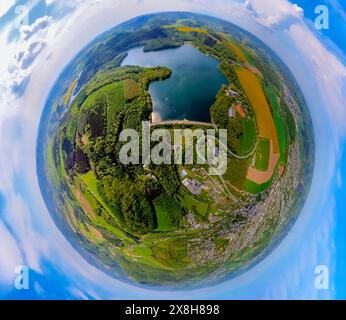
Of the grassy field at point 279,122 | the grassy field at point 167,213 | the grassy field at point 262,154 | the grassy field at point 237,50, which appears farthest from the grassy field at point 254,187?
the grassy field at point 237,50

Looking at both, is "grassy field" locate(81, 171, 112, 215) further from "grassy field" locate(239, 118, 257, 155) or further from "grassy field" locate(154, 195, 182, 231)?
"grassy field" locate(239, 118, 257, 155)

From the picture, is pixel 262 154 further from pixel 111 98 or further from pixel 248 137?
pixel 111 98

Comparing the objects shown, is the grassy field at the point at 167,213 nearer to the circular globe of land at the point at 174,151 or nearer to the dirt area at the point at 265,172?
the circular globe of land at the point at 174,151

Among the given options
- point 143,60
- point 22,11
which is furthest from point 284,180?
point 22,11

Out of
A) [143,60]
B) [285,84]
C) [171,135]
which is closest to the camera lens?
[171,135]

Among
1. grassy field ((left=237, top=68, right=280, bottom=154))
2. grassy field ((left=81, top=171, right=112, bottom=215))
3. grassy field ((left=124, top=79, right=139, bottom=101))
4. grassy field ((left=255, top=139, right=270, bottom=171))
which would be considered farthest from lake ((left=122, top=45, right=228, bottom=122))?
grassy field ((left=81, top=171, right=112, bottom=215))

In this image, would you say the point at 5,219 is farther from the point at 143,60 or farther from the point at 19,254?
the point at 143,60
